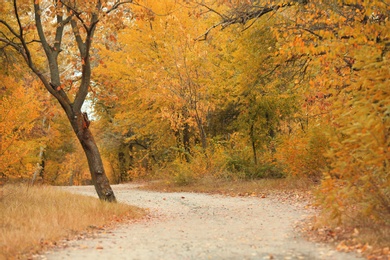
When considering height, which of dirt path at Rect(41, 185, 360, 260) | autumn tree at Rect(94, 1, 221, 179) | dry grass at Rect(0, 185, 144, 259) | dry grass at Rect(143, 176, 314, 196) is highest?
autumn tree at Rect(94, 1, 221, 179)

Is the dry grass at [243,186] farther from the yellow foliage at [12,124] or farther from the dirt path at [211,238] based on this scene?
the yellow foliage at [12,124]

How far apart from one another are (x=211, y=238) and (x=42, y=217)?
3.52m

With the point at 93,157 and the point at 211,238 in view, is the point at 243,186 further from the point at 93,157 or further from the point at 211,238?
the point at 211,238

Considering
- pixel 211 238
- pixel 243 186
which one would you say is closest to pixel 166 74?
pixel 243 186

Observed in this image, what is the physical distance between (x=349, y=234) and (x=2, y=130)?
1039 centimetres

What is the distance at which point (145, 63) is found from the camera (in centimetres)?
2070

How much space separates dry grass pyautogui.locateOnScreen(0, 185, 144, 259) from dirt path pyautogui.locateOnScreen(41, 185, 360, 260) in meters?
0.49

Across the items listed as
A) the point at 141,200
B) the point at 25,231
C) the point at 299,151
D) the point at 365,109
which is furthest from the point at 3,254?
the point at 299,151

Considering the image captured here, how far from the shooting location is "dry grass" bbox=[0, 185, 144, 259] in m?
6.84

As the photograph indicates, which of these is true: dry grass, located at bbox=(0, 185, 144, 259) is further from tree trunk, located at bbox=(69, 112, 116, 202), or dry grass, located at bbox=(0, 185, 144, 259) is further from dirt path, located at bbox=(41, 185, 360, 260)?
tree trunk, located at bbox=(69, 112, 116, 202)

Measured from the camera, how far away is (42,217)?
8.92m

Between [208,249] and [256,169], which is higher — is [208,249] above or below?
below

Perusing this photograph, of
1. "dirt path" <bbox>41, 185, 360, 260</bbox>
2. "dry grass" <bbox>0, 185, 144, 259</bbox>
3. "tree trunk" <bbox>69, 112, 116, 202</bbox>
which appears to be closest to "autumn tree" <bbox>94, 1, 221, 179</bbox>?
"tree trunk" <bbox>69, 112, 116, 202</bbox>

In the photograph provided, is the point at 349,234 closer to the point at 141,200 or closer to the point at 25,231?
the point at 25,231
